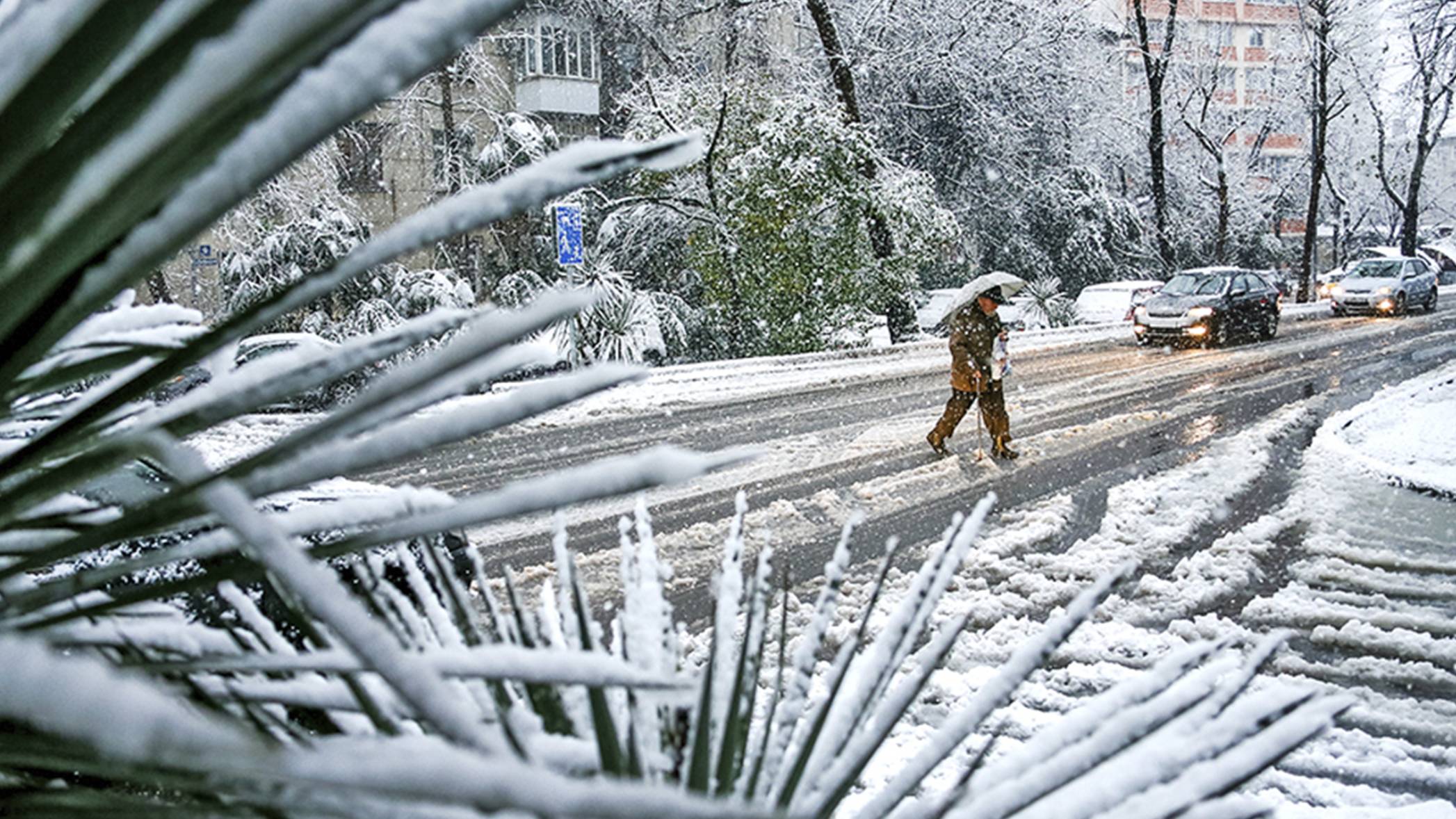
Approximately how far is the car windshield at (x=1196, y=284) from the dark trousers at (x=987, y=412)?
13732 millimetres

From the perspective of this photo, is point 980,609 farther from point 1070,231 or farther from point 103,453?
point 1070,231

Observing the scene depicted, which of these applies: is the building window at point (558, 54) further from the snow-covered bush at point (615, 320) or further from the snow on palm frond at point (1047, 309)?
the snow on palm frond at point (1047, 309)

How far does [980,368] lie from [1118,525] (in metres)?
2.82

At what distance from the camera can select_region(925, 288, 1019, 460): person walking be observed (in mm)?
10211

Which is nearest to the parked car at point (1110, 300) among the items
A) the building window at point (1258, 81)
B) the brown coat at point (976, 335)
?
the brown coat at point (976, 335)

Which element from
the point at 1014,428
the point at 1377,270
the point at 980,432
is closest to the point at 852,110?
the point at 1014,428

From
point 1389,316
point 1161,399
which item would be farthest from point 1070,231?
point 1161,399

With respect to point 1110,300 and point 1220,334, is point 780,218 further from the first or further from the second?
point 1110,300

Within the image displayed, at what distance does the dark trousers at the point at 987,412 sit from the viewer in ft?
34.0

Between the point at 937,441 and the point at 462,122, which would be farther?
the point at 462,122

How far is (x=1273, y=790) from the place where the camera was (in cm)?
396

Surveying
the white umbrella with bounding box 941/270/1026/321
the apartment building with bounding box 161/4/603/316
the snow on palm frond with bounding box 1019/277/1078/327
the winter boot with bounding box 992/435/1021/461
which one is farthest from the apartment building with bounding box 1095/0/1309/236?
the winter boot with bounding box 992/435/1021/461

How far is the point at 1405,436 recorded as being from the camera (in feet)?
34.9

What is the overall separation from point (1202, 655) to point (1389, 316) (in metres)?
33.3
